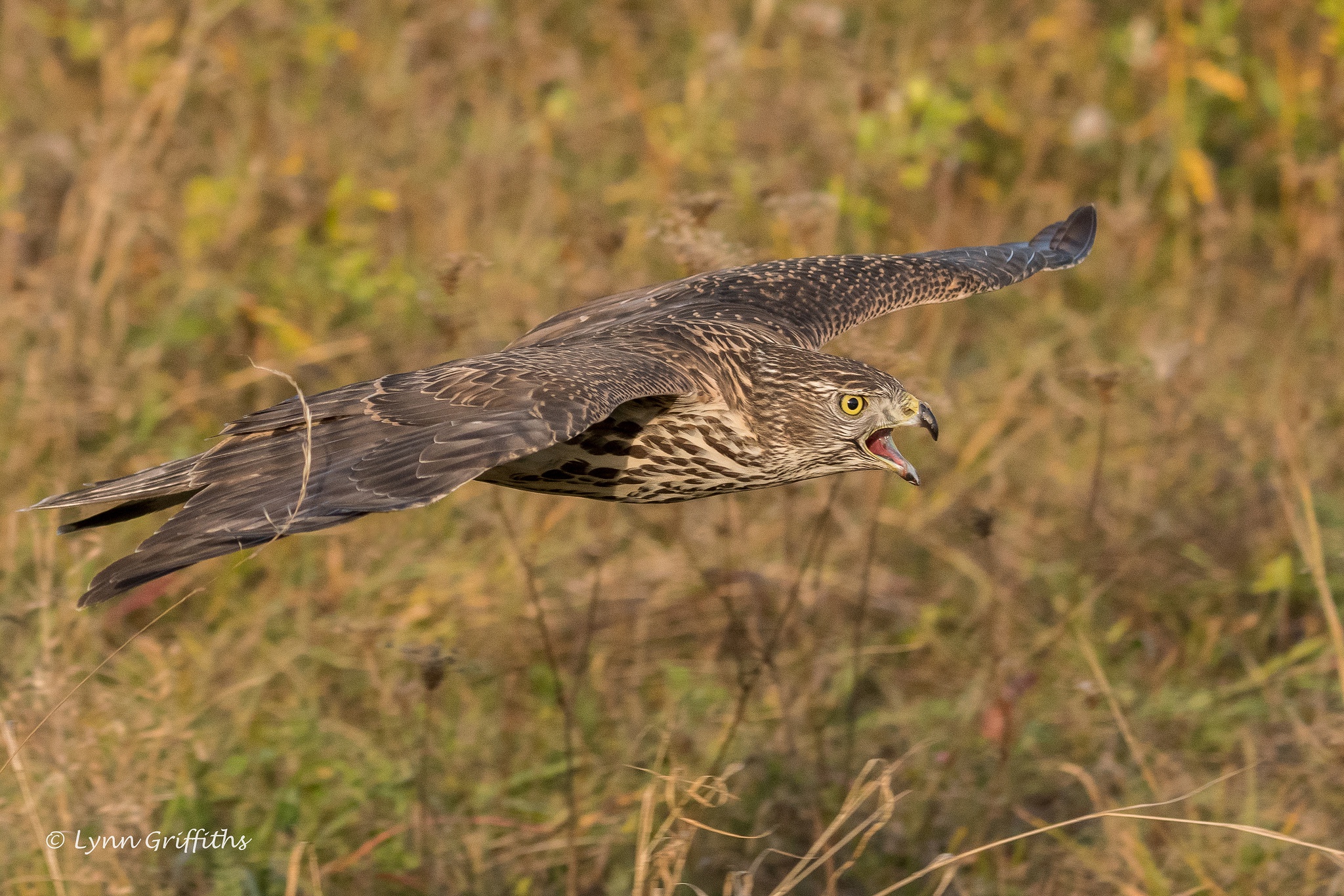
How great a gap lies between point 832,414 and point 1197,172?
14.5 ft

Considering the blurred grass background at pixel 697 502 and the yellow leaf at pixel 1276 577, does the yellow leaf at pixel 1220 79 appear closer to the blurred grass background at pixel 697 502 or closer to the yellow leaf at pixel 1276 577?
the blurred grass background at pixel 697 502

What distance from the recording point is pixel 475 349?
20.7 feet

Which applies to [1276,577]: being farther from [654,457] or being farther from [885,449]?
[654,457]

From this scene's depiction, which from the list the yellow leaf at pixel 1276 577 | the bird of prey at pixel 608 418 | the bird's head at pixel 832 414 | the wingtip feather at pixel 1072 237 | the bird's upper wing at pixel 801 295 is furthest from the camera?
the wingtip feather at pixel 1072 237

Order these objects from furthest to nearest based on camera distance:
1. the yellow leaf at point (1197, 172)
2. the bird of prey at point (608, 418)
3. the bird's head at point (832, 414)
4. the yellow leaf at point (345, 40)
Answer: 1. the yellow leaf at point (1197, 172)
2. the yellow leaf at point (345, 40)
3. the bird's head at point (832, 414)
4. the bird of prey at point (608, 418)

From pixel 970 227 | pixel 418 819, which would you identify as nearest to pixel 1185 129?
pixel 970 227

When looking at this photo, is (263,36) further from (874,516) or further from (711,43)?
(874,516)

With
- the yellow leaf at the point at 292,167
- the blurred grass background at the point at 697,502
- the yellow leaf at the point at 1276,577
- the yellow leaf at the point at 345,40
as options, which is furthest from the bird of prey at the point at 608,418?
the yellow leaf at the point at 345,40

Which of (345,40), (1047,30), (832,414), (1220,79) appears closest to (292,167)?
(345,40)

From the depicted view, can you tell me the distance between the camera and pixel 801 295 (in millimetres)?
4934

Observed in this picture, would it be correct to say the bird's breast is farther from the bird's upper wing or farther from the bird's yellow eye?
the bird's upper wing

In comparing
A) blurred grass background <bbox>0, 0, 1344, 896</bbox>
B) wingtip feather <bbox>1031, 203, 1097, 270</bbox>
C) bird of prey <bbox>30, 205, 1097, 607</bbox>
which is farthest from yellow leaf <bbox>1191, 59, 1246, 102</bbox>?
bird of prey <bbox>30, 205, 1097, 607</bbox>

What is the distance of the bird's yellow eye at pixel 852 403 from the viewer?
13.5 ft

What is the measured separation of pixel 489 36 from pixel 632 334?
501cm
